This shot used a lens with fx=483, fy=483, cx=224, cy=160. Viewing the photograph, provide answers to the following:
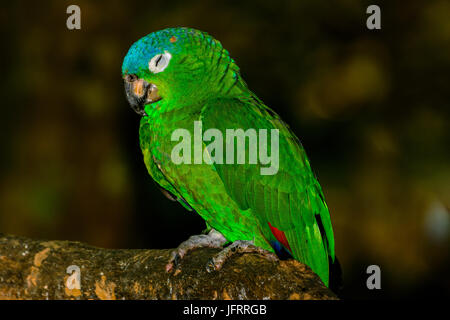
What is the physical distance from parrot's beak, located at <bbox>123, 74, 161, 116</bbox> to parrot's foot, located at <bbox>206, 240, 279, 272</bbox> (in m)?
0.65

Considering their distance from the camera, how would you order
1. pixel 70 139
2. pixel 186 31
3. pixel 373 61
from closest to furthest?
1. pixel 186 31
2. pixel 70 139
3. pixel 373 61

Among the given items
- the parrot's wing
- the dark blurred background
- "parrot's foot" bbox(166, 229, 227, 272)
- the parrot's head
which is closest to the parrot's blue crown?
the parrot's head

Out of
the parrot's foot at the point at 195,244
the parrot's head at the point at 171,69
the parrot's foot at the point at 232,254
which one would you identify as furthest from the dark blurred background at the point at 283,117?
the parrot's foot at the point at 232,254

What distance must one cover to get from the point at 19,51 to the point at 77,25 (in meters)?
0.69

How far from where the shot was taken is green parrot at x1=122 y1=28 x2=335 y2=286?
1831 mm

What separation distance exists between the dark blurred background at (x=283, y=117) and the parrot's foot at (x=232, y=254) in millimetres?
2051

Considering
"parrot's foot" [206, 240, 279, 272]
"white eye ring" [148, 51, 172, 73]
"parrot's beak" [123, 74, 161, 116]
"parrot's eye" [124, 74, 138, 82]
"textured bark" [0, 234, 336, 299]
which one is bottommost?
"textured bark" [0, 234, 336, 299]

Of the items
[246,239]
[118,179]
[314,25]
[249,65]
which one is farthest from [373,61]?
[246,239]

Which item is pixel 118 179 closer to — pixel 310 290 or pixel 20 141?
pixel 20 141

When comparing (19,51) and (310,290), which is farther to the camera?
(19,51)

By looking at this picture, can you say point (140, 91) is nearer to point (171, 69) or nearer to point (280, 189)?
point (171, 69)

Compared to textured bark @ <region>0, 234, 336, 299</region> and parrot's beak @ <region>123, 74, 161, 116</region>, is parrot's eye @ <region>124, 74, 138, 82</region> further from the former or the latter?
textured bark @ <region>0, 234, 336, 299</region>

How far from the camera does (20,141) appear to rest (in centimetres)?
365

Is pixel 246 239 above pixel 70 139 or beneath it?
beneath
